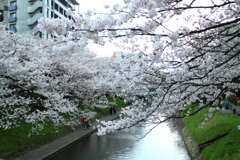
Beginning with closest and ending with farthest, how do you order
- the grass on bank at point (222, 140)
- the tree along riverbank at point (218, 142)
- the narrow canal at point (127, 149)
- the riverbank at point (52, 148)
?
the grass on bank at point (222, 140), the tree along riverbank at point (218, 142), the riverbank at point (52, 148), the narrow canal at point (127, 149)

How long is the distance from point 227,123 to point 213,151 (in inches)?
169

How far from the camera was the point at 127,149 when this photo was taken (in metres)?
16.1

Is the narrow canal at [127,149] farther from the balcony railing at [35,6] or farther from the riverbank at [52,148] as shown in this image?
the balcony railing at [35,6]

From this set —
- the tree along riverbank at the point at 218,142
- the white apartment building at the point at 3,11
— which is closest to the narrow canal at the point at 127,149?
the tree along riverbank at the point at 218,142

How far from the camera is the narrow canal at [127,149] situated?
550 inches

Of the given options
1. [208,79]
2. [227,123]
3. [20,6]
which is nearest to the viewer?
[208,79]

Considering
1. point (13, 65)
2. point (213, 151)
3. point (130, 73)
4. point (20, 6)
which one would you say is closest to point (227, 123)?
point (213, 151)

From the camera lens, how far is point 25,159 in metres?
12.4

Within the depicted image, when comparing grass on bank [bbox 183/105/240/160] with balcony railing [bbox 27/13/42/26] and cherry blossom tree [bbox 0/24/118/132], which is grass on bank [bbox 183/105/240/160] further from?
balcony railing [bbox 27/13/42/26]

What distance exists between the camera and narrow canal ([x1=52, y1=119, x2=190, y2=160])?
1398cm

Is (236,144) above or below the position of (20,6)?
below

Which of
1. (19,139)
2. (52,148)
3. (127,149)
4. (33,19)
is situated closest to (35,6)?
(33,19)

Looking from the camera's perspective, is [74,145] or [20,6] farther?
[20,6]

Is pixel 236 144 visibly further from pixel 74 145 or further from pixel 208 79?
pixel 74 145
